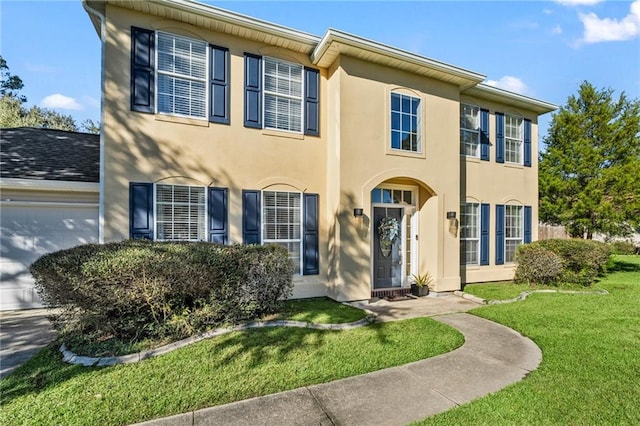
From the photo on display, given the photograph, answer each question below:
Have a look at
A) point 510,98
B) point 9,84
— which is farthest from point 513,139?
point 9,84

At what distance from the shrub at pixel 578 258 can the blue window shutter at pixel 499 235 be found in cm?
114

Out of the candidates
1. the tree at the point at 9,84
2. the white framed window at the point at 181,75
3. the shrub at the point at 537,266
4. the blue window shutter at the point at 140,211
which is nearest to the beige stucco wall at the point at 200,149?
the blue window shutter at the point at 140,211

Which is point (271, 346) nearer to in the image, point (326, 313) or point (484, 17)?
point (326, 313)

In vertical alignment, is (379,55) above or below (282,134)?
above

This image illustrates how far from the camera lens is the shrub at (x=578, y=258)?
32.6 feet

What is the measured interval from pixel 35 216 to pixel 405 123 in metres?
9.24

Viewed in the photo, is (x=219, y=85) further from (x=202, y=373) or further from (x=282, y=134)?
(x=202, y=373)

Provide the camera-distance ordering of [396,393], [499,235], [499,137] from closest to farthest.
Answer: [396,393] → [499,235] → [499,137]

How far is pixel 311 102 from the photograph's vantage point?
8164mm

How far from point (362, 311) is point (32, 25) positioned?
10.4 metres

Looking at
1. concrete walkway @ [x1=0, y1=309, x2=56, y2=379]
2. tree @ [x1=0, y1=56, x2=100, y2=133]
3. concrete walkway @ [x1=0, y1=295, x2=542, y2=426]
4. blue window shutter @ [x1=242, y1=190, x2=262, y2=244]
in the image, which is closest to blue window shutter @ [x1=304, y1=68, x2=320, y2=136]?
blue window shutter @ [x1=242, y1=190, x2=262, y2=244]

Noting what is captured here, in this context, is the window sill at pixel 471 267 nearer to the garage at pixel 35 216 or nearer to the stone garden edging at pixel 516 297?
the stone garden edging at pixel 516 297

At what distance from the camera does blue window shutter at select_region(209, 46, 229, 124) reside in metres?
7.18

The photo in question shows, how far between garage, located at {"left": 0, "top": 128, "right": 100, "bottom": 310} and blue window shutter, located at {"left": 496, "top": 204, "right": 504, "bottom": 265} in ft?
38.6
